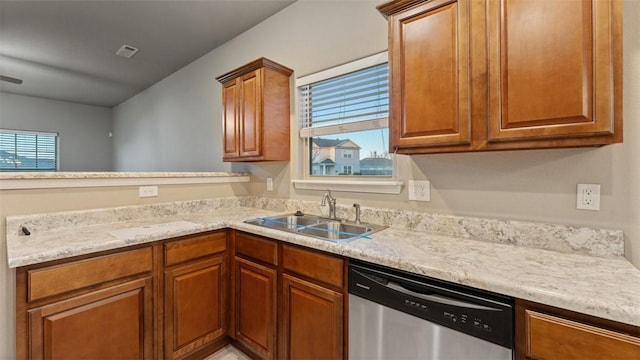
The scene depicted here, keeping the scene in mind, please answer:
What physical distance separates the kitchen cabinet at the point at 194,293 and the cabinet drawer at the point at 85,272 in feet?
0.51

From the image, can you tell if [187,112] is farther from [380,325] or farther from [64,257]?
[380,325]

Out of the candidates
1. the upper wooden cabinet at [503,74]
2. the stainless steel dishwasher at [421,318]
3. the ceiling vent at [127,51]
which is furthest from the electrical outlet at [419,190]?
the ceiling vent at [127,51]

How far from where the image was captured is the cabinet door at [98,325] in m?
1.33

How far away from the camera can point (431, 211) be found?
1752 millimetres

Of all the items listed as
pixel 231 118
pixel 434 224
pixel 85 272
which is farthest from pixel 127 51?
pixel 434 224

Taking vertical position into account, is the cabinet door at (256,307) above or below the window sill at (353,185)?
below

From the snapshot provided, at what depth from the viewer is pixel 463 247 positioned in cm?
139

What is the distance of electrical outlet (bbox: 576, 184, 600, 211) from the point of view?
4.17 feet

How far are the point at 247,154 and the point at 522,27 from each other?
6.67 feet

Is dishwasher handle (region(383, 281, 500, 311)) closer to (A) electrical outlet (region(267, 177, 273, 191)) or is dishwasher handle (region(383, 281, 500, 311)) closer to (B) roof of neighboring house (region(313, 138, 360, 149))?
(B) roof of neighboring house (region(313, 138, 360, 149))

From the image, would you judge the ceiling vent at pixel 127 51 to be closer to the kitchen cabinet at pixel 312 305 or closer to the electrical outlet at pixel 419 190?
the kitchen cabinet at pixel 312 305

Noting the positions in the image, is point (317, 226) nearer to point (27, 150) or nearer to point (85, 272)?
point (85, 272)

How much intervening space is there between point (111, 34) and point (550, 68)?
387cm

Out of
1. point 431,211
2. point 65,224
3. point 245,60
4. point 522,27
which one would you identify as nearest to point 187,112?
point 245,60
